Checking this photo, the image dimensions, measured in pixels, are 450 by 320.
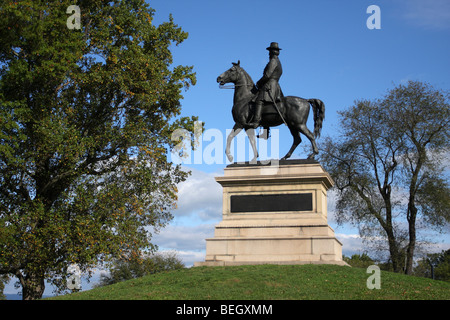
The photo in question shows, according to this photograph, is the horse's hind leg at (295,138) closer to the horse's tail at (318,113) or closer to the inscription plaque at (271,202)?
the horse's tail at (318,113)

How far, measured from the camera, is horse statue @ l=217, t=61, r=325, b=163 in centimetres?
2000

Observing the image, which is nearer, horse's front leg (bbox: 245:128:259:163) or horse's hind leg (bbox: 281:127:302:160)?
horse's front leg (bbox: 245:128:259:163)

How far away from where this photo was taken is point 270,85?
1995cm

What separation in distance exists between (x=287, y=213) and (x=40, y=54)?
11.4 metres

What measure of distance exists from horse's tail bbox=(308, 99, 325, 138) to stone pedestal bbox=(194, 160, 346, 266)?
1.59m

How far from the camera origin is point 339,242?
19.5 meters

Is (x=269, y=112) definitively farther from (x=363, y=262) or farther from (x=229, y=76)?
(x=363, y=262)

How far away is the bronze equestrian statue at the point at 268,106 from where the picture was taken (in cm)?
1995

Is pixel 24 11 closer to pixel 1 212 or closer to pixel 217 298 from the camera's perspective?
pixel 1 212

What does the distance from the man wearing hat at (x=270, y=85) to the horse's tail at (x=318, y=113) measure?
4.41 ft

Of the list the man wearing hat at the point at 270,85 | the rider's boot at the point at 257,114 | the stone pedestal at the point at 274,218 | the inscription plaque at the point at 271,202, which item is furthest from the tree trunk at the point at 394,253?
the rider's boot at the point at 257,114

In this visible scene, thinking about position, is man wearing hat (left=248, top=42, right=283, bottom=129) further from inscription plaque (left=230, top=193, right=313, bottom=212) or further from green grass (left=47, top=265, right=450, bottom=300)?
green grass (left=47, top=265, right=450, bottom=300)
